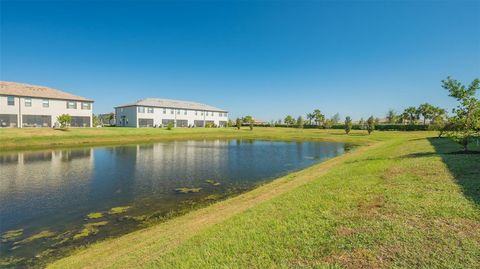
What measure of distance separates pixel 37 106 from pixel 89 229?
49.9 meters

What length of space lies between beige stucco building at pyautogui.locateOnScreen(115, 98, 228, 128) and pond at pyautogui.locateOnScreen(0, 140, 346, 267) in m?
42.9

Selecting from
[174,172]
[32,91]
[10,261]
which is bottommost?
[10,261]

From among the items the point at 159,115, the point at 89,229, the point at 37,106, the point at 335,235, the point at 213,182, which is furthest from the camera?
the point at 159,115

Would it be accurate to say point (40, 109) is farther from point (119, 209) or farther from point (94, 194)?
point (119, 209)

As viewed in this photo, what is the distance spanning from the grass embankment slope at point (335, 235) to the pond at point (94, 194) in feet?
5.88

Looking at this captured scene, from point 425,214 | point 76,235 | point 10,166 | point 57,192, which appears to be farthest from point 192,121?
point 425,214

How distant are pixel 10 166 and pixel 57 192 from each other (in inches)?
465

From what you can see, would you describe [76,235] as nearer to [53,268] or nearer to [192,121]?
[53,268]

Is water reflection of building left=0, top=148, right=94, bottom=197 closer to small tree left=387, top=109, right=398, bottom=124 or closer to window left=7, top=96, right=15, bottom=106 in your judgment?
window left=7, top=96, right=15, bottom=106

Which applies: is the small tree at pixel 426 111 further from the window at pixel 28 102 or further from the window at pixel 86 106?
the window at pixel 28 102

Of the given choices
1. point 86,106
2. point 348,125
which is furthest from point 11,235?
point 348,125

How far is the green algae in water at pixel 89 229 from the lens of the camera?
29.9 ft

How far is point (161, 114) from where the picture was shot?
71.1 m

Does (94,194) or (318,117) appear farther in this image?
(318,117)
